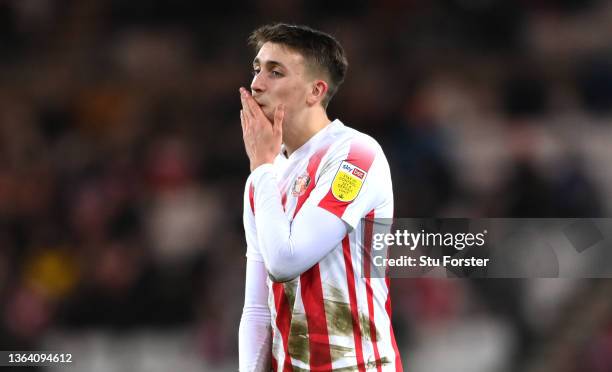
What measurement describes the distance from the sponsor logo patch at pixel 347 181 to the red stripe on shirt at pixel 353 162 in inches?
0.5

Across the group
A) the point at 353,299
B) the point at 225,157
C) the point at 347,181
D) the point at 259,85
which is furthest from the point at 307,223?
the point at 225,157

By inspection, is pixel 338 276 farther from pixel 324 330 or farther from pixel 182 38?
pixel 182 38

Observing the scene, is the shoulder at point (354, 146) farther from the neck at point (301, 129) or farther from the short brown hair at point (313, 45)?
the short brown hair at point (313, 45)

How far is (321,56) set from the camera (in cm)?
312

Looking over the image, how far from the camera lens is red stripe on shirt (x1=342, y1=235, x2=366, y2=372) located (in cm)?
281

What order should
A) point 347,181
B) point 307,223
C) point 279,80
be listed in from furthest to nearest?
point 279,80
point 347,181
point 307,223

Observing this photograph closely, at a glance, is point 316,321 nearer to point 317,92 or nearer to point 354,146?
point 354,146

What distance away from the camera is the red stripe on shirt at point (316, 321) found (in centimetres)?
280

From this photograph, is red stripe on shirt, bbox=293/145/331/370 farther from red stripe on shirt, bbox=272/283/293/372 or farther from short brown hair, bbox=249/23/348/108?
short brown hair, bbox=249/23/348/108

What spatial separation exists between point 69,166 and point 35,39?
236 cm

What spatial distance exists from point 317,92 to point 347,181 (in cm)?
42

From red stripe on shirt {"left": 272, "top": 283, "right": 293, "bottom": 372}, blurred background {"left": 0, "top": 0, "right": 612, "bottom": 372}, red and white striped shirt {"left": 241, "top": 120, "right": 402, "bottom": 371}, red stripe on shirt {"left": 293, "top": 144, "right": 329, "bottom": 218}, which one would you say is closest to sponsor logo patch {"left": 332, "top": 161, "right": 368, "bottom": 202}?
red and white striped shirt {"left": 241, "top": 120, "right": 402, "bottom": 371}

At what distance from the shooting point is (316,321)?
110 inches

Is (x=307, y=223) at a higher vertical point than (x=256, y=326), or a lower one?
higher
